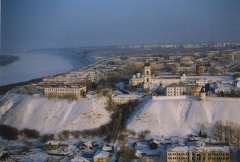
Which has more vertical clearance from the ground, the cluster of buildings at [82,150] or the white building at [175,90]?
the white building at [175,90]

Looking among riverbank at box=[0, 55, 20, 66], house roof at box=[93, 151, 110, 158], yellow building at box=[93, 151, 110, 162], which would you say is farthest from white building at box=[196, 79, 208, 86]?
riverbank at box=[0, 55, 20, 66]

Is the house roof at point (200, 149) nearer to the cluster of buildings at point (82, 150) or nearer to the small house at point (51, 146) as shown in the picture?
the cluster of buildings at point (82, 150)

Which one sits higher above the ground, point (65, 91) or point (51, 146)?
point (65, 91)

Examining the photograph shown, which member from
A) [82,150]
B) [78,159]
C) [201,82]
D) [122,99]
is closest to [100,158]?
[78,159]

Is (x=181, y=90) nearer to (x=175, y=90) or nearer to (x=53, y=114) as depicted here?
(x=175, y=90)

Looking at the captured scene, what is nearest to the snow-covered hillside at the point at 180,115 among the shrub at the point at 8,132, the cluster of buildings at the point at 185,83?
the cluster of buildings at the point at 185,83

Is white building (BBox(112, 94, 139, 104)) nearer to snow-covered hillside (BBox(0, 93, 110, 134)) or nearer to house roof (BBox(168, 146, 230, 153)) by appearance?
snow-covered hillside (BBox(0, 93, 110, 134))

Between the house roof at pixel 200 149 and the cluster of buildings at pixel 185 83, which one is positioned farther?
the cluster of buildings at pixel 185 83
